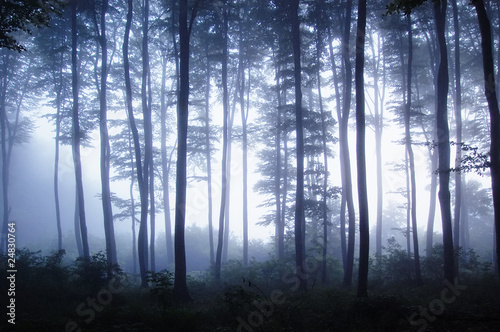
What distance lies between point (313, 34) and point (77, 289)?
1714 centimetres

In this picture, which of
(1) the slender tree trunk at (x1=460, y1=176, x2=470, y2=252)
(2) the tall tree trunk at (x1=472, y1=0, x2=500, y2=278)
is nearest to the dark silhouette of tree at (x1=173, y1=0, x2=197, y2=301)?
(2) the tall tree trunk at (x1=472, y1=0, x2=500, y2=278)

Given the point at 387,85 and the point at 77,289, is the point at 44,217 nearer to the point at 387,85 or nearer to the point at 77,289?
the point at 77,289

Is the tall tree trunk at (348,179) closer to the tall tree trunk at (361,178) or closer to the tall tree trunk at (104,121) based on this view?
the tall tree trunk at (361,178)

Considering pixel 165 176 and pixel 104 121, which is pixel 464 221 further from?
pixel 104 121

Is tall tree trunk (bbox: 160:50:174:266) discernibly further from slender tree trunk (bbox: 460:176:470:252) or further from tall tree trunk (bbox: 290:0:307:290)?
slender tree trunk (bbox: 460:176:470:252)


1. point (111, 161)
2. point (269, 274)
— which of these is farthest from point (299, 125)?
point (111, 161)

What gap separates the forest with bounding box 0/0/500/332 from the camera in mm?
8359

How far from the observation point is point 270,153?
918 inches

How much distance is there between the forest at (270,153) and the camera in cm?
836

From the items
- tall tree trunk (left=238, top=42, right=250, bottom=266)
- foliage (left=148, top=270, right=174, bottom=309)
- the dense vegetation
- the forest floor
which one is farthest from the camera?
tall tree trunk (left=238, top=42, right=250, bottom=266)

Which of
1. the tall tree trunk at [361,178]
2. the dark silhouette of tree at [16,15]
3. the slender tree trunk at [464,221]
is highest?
the dark silhouette of tree at [16,15]

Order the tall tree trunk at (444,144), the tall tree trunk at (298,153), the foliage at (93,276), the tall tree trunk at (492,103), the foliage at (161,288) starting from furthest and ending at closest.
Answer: the tall tree trunk at (298,153) → the tall tree trunk at (444,144) → the foliage at (93,276) → the tall tree trunk at (492,103) → the foliage at (161,288)

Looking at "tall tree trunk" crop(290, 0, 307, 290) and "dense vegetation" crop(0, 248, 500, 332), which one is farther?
"tall tree trunk" crop(290, 0, 307, 290)

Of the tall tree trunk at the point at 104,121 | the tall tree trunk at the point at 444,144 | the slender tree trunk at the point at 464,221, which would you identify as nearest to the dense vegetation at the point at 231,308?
the tall tree trunk at the point at 444,144
